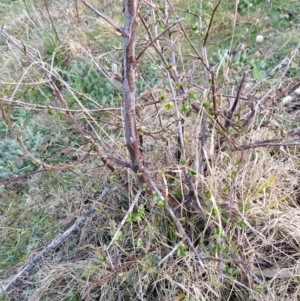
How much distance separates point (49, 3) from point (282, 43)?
1953 mm

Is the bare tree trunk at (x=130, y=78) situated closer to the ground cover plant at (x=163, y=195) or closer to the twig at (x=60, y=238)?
the ground cover plant at (x=163, y=195)

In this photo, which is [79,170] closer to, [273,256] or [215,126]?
[215,126]

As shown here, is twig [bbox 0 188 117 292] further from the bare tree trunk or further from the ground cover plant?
the bare tree trunk

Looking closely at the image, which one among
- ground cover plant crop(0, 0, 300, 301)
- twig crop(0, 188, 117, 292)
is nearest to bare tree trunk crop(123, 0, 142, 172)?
ground cover plant crop(0, 0, 300, 301)

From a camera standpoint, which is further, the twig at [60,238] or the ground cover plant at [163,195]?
the twig at [60,238]

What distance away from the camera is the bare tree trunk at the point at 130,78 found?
1.33m

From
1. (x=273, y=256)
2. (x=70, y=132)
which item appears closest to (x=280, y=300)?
(x=273, y=256)

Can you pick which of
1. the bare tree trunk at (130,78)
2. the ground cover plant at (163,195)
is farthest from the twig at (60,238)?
the bare tree trunk at (130,78)

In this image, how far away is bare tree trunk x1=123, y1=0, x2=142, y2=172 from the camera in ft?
4.37

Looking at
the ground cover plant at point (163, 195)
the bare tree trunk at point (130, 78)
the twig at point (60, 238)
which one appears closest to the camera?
the bare tree trunk at point (130, 78)

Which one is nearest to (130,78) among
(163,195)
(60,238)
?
(163,195)

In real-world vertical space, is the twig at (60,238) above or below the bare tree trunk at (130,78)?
below

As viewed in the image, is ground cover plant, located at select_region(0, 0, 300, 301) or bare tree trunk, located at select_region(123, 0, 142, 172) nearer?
bare tree trunk, located at select_region(123, 0, 142, 172)

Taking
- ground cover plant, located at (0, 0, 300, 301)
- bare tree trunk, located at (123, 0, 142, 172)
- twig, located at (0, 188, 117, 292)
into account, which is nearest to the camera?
bare tree trunk, located at (123, 0, 142, 172)
